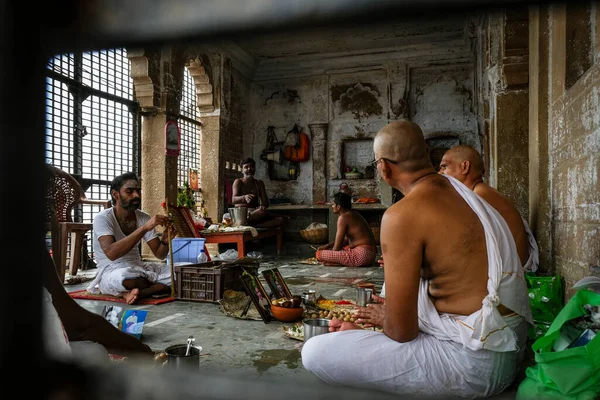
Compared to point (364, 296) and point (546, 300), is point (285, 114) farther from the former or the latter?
point (546, 300)

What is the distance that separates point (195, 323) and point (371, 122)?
377 inches

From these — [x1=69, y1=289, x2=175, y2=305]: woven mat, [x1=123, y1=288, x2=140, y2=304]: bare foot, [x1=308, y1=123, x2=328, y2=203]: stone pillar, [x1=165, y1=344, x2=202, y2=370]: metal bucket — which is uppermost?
[x1=308, y1=123, x2=328, y2=203]: stone pillar

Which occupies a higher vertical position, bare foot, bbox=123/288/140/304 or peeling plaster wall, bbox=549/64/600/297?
A: peeling plaster wall, bbox=549/64/600/297

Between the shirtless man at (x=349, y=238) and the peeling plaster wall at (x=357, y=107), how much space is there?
4.15m

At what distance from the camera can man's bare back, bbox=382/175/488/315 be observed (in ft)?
6.68

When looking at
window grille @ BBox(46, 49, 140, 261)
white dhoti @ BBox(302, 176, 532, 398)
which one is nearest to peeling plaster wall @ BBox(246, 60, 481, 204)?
window grille @ BBox(46, 49, 140, 261)

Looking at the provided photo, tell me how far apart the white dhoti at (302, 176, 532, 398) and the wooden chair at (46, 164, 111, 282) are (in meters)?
4.79

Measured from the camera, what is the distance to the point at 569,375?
5.80ft

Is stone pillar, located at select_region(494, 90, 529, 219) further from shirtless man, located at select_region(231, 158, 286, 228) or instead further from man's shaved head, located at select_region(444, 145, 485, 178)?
shirtless man, located at select_region(231, 158, 286, 228)

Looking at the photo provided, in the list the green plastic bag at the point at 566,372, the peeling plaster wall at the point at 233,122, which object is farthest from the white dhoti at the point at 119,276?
the peeling plaster wall at the point at 233,122

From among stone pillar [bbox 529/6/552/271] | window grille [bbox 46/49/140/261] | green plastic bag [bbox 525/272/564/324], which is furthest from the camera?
window grille [bbox 46/49/140/261]

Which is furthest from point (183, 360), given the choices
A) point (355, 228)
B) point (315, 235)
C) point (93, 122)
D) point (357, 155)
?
point (357, 155)

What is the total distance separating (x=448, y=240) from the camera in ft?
6.70

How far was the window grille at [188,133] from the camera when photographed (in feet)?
35.0
